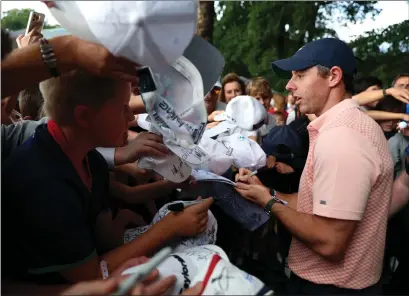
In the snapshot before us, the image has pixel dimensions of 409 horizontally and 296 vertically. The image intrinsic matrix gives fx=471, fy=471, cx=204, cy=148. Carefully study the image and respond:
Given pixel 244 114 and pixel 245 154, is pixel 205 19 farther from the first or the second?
pixel 245 154

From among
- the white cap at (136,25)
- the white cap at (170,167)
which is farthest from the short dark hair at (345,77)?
the white cap at (136,25)

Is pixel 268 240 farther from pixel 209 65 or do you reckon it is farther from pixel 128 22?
pixel 128 22

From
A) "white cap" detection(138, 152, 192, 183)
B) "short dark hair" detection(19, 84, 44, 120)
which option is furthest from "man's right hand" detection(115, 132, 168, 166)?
"short dark hair" detection(19, 84, 44, 120)

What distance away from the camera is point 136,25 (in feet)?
3.60

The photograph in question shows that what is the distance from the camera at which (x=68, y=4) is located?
115 cm

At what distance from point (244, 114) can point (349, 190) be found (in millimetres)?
2057

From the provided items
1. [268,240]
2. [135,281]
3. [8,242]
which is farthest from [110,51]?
[268,240]

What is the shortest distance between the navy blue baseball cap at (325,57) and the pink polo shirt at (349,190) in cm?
22

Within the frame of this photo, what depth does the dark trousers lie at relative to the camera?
202 cm

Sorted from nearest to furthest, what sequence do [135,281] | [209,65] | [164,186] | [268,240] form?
[135,281] → [209,65] → [164,186] → [268,240]

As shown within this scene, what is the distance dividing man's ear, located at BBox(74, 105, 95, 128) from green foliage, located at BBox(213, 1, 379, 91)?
42.6ft

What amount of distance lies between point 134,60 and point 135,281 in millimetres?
526

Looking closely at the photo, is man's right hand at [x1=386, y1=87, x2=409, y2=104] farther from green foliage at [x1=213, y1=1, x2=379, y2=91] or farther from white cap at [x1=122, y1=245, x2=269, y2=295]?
green foliage at [x1=213, y1=1, x2=379, y2=91]

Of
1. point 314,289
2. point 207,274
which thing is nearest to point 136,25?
point 207,274
